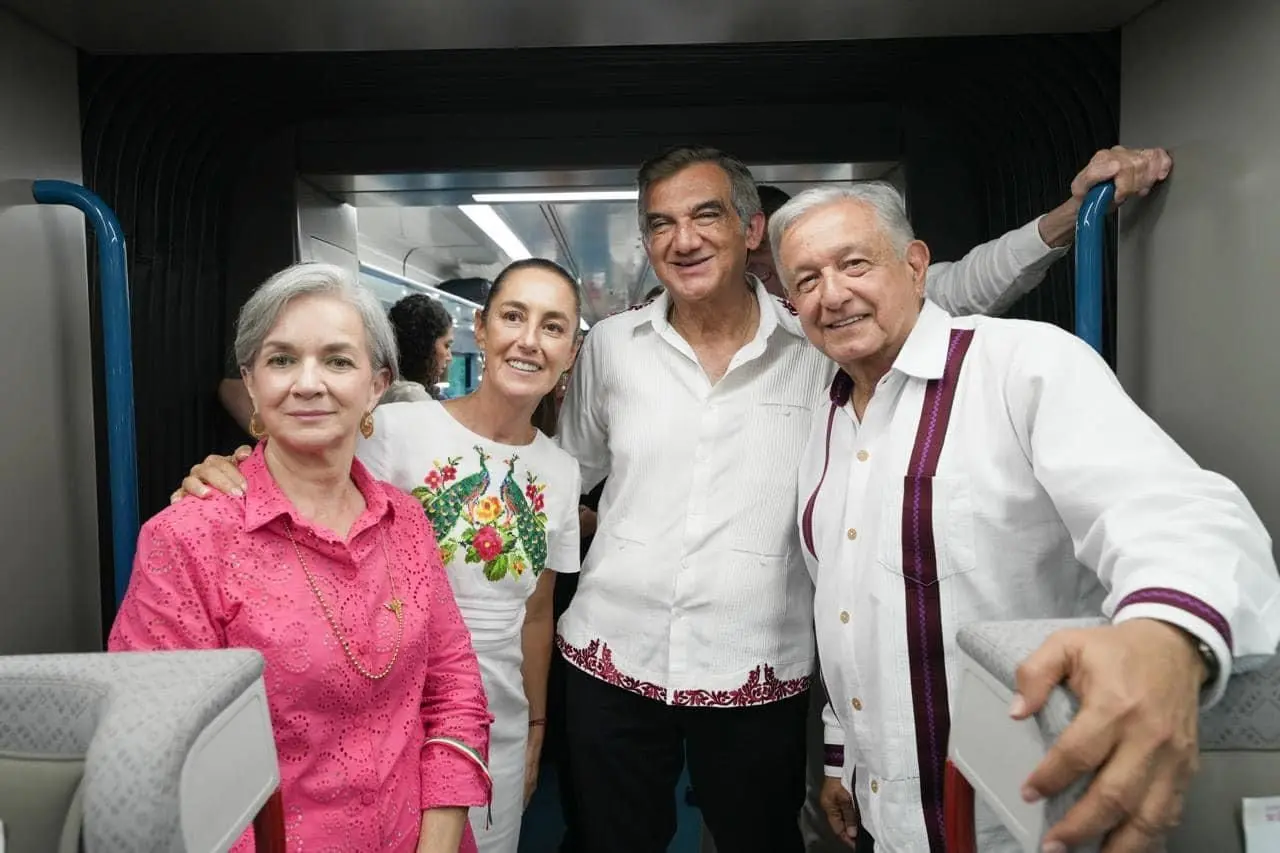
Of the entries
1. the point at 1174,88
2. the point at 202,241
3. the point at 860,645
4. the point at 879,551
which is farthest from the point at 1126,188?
the point at 202,241

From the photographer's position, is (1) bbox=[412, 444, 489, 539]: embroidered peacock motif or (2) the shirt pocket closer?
(2) the shirt pocket

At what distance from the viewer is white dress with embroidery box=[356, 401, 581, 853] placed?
1786 millimetres

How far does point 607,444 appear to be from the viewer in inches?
84.1

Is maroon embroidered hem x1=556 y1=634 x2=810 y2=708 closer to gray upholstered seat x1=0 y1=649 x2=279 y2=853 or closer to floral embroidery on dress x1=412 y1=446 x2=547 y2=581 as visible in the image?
floral embroidery on dress x1=412 y1=446 x2=547 y2=581

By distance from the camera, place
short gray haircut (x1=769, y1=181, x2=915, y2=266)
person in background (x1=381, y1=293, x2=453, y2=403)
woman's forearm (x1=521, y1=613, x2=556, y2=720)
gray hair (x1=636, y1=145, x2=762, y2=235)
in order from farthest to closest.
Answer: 1. person in background (x1=381, y1=293, x2=453, y2=403)
2. woman's forearm (x1=521, y1=613, x2=556, y2=720)
3. gray hair (x1=636, y1=145, x2=762, y2=235)
4. short gray haircut (x1=769, y1=181, x2=915, y2=266)

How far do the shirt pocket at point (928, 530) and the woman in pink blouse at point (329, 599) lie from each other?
2.78 feet

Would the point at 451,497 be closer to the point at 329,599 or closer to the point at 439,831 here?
the point at 329,599

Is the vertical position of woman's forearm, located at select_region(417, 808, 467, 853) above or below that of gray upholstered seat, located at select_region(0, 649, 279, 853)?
below

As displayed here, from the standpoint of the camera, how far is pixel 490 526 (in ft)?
5.90

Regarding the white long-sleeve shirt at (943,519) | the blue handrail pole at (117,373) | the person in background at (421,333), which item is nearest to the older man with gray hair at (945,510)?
the white long-sleeve shirt at (943,519)

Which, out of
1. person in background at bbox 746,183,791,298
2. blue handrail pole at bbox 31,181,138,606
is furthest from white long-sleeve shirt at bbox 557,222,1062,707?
blue handrail pole at bbox 31,181,138,606

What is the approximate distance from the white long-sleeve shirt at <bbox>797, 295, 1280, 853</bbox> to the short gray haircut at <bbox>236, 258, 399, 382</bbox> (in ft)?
3.12

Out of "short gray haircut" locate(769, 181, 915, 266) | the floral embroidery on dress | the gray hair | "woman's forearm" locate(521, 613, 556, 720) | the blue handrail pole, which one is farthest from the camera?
"woman's forearm" locate(521, 613, 556, 720)

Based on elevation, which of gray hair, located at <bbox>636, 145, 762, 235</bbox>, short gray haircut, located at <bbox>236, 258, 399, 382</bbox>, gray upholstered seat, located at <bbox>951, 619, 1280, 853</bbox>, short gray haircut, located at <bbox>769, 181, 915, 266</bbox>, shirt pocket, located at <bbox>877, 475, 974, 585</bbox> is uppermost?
gray hair, located at <bbox>636, 145, 762, 235</bbox>
